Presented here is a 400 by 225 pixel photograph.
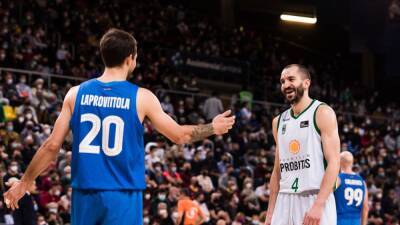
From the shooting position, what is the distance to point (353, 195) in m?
11.5

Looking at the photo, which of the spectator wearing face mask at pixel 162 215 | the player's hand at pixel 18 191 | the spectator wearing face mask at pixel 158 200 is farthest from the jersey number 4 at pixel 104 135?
the spectator wearing face mask at pixel 158 200

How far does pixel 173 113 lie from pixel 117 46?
18.9 metres

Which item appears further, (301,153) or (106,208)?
(301,153)

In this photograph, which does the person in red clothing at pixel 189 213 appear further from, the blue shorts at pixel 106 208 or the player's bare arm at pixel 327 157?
the blue shorts at pixel 106 208

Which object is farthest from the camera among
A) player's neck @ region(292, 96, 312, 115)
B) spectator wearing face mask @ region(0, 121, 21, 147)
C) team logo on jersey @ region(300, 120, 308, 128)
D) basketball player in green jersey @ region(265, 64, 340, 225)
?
spectator wearing face mask @ region(0, 121, 21, 147)

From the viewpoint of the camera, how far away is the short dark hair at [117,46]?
5547mm

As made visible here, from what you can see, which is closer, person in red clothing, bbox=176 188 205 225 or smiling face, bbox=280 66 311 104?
smiling face, bbox=280 66 311 104

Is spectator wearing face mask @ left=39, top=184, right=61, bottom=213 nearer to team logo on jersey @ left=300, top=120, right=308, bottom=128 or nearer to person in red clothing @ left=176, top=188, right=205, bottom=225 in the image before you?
person in red clothing @ left=176, top=188, right=205, bottom=225

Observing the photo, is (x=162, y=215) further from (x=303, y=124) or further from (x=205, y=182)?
(x=303, y=124)

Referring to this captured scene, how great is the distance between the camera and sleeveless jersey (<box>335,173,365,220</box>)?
1145 cm

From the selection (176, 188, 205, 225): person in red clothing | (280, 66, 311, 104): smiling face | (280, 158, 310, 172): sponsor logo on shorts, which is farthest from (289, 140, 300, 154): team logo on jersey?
(176, 188, 205, 225): person in red clothing

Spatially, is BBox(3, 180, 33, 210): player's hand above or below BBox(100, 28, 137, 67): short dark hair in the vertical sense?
below

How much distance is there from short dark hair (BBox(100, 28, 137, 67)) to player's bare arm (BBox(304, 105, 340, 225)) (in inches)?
93.9

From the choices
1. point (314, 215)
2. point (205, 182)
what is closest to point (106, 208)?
point (314, 215)
